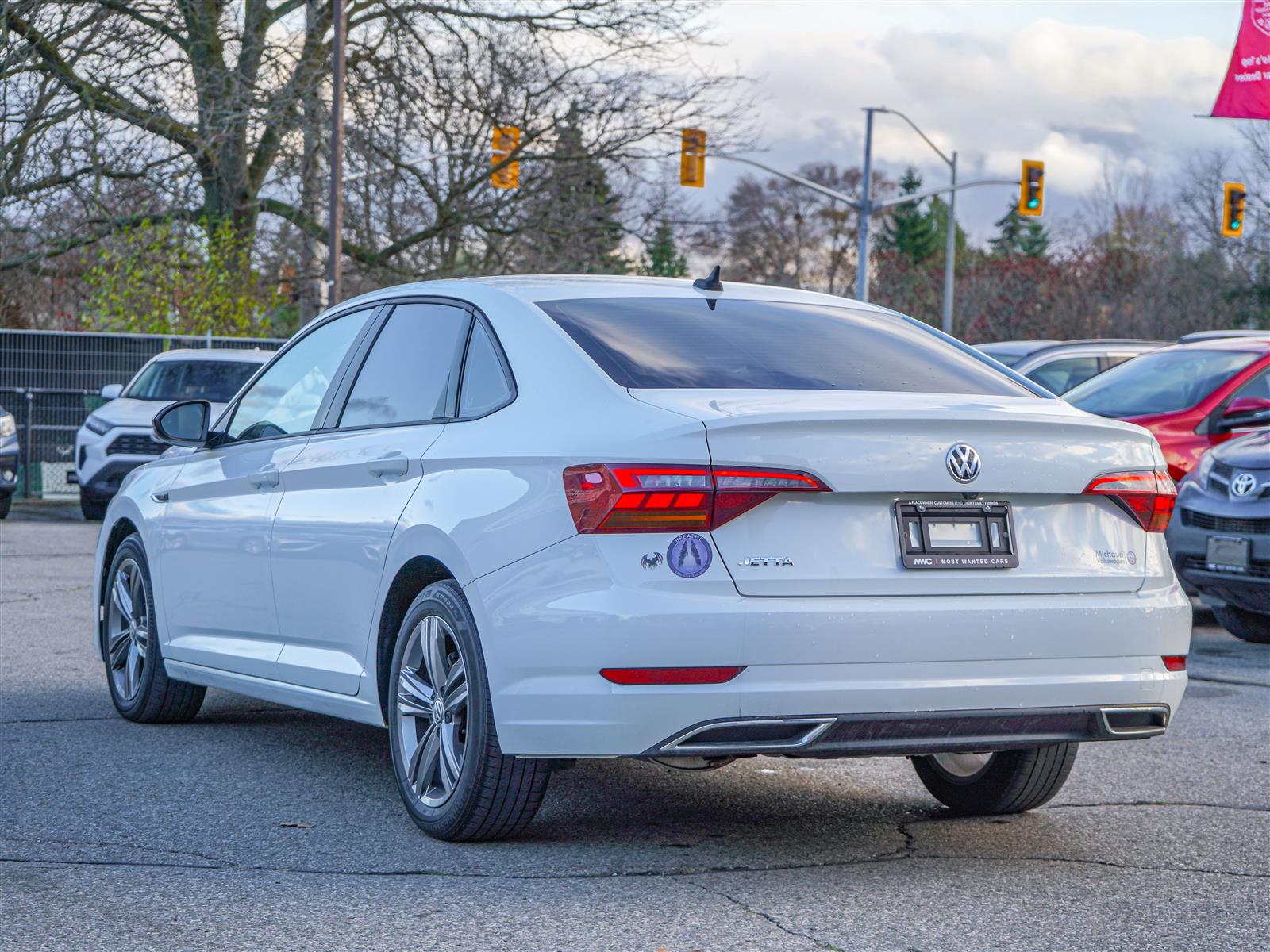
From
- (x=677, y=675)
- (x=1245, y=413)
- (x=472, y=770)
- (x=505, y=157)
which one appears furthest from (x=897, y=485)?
(x=505, y=157)

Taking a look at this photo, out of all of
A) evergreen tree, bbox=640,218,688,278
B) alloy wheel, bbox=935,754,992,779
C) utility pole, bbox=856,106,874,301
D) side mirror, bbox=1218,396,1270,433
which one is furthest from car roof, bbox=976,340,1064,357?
utility pole, bbox=856,106,874,301

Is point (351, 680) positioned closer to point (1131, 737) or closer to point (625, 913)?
point (625, 913)

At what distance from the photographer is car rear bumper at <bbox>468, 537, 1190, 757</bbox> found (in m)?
4.34

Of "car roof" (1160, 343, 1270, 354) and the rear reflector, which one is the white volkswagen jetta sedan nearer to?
the rear reflector

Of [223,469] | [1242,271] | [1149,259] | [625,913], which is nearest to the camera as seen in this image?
[625,913]

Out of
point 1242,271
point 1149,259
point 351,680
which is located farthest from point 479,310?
point 1149,259

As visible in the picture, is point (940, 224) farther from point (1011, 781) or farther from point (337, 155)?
point (1011, 781)

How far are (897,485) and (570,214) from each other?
75.7 ft

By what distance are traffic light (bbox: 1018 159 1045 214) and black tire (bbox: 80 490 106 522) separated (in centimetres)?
2044

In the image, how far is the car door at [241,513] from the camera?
6.13m

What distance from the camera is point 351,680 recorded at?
18.1 feet

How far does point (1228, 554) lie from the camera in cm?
984

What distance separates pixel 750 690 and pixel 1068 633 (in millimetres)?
891

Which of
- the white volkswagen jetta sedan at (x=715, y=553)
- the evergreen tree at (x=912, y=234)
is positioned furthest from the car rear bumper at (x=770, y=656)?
the evergreen tree at (x=912, y=234)
